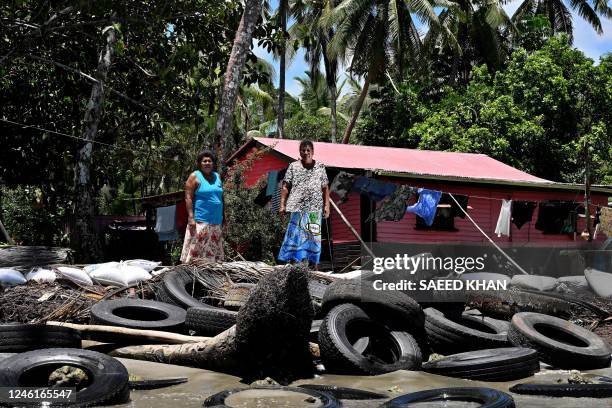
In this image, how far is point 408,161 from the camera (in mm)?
19422

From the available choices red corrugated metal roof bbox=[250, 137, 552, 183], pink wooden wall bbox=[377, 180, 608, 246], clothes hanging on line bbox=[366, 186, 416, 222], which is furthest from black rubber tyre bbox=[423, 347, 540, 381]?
pink wooden wall bbox=[377, 180, 608, 246]

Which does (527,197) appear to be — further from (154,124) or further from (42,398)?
(42,398)

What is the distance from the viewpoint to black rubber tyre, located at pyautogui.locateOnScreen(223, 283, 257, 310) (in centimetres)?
726

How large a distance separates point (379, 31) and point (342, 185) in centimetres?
1548

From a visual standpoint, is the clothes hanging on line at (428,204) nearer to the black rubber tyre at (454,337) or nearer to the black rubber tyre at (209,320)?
the black rubber tyre at (454,337)

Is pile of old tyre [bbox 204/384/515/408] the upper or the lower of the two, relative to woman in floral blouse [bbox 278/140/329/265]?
lower

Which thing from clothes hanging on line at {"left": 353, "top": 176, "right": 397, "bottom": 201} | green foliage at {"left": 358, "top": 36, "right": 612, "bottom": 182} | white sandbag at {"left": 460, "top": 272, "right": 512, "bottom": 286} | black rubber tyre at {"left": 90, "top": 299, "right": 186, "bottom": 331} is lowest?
black rubber tyre at {"left": 90, "top": 299, "right": 186, "bottom": 331}

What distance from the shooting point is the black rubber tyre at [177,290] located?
7.24 m

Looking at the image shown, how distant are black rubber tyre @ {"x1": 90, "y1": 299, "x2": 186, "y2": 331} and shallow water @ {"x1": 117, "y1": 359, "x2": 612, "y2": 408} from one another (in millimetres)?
608

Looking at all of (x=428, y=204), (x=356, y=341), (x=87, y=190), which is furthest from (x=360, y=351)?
(x=87, y=190)

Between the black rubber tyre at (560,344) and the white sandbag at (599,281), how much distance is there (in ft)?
5.07

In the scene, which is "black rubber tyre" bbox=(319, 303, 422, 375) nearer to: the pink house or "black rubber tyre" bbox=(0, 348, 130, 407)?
"black rubber tyre" bbox=(0, 348, 130, 407)

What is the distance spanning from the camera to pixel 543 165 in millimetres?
25891

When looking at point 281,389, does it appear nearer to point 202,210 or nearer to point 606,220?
point 202,210
